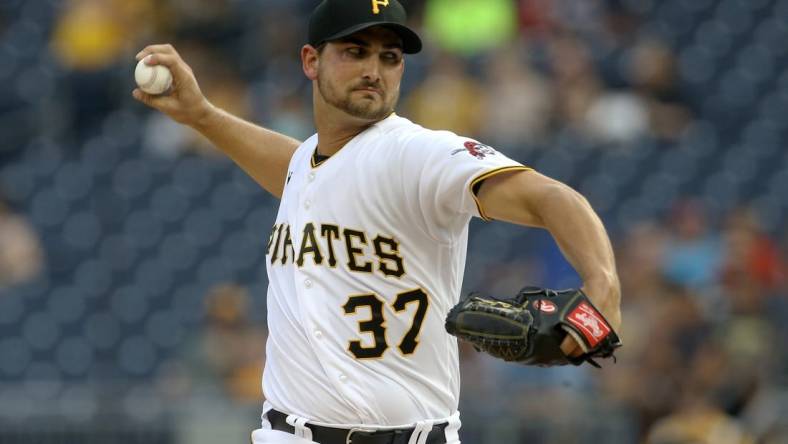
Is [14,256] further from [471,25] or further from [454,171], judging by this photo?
[454,171]

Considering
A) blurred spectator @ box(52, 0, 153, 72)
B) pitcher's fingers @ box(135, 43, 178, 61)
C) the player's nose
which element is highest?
blurred spectator @ box(52, 0, 153, 72)

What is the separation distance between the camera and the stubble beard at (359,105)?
422cm

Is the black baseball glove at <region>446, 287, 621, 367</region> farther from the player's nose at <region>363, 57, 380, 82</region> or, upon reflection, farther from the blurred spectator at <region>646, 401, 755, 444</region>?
the blurred spectator at <region>646, 401, 755, 444</region>

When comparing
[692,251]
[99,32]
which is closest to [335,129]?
[692,251]

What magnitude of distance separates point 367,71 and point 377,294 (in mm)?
659

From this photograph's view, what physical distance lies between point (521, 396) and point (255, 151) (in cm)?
405

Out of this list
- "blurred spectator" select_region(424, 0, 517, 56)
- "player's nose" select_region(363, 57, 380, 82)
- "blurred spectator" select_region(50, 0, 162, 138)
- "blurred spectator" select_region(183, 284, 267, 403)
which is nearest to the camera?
"player's nose" select_region(363, 57, 380, 82)

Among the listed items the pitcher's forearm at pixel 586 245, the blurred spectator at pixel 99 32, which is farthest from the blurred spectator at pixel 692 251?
the pitcher's forearm at pixel 586 245

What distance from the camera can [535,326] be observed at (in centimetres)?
331

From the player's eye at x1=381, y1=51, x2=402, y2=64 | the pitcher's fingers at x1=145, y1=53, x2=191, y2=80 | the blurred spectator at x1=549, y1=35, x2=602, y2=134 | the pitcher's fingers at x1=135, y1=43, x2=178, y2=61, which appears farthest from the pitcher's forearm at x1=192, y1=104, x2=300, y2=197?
the blurred spectator at x1=549, y1=35, x2=602, y2=134

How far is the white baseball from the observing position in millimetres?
4824

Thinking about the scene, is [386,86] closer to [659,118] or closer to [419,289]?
[419,289]

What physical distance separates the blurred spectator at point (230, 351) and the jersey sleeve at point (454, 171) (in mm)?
5546

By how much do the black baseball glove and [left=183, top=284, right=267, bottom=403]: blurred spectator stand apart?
598cm
